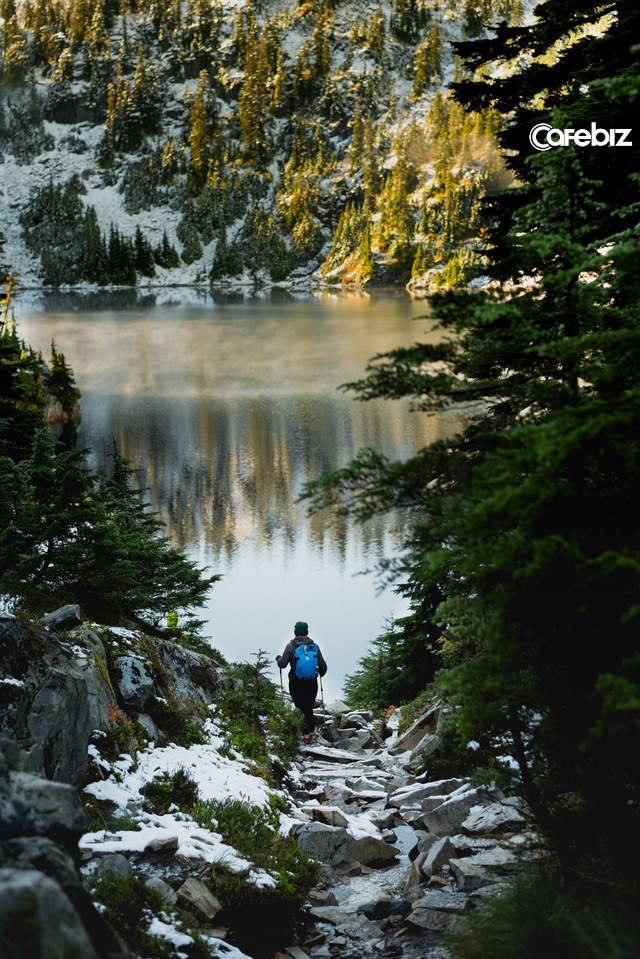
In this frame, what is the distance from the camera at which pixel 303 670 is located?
1220 centimetres

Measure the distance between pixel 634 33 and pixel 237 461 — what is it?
39.1 metres

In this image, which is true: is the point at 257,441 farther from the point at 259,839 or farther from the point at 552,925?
the point at 552,925

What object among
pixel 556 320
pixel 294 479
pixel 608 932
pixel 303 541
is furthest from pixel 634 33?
pixel 294 479

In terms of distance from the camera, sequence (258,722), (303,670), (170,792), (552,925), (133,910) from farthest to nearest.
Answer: (303,670) < (258,722) < (170,792) < (133,910) < (552,925)

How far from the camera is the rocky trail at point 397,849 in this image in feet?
19.6

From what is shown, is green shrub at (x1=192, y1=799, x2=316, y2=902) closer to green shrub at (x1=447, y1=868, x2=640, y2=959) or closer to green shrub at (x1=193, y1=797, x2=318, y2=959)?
green shrub at (x1=193, y1=797, x2=318, y2=959)

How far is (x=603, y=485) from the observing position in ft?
15.8

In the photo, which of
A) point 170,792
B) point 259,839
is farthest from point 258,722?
point 259,839

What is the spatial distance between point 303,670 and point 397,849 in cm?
453

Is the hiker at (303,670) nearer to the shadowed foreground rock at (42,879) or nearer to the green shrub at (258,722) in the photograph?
the green shrub at (258,722)

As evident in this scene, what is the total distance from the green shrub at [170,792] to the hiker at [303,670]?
178 inches

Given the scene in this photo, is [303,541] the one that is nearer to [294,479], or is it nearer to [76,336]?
[294,479]

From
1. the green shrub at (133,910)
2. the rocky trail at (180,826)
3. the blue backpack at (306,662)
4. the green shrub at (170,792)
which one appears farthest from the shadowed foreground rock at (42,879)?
the blue backpack at (306,662)

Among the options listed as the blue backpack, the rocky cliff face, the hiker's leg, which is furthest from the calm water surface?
the hiker's leg
